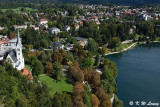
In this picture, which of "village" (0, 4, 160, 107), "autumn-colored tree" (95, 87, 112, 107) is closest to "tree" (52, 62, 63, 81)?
"village" (0, 4, 160, 107)

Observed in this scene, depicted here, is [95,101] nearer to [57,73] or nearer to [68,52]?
[57,73]

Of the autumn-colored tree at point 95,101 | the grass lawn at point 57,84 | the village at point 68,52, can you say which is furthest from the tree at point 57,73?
the autumn-colored tree at point 95,101

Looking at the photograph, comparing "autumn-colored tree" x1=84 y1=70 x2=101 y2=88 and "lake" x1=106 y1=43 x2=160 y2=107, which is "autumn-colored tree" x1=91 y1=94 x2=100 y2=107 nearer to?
"autumn-colored tree" x1=84 y1=70 x2=101 y2=88

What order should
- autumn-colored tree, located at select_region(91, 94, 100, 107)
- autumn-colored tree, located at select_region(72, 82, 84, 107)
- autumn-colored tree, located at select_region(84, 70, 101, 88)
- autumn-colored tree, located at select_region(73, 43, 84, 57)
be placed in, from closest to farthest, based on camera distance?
1. autumn-colored tree, located at select_region(72, 82, 84, 107)
2. autumn-colored tree, located at select_region(91, 94, 100, 107)
3. autumn-colored tree, located at select_region(84, 70, 101, 88)
4. autumn-colored tree, located at select_region(73, 43, 84, 57)

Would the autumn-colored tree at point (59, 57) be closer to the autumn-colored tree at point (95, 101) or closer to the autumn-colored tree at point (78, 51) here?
the autumn-colored tree at point (78, 51)

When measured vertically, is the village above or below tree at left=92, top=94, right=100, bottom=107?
above

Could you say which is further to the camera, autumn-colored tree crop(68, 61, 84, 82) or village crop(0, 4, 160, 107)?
autumn-colored tree crop(68, 61, 84, 82)
